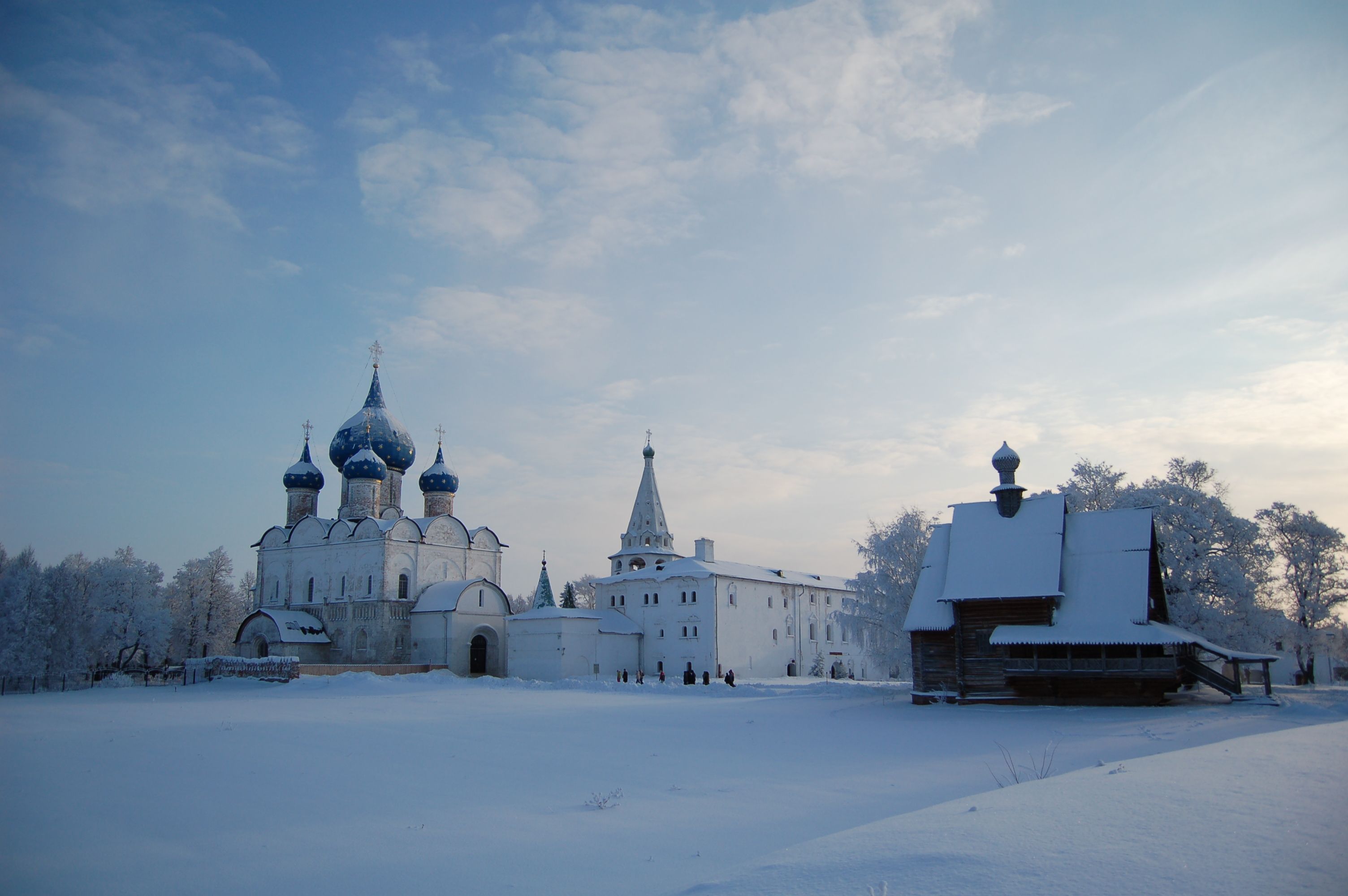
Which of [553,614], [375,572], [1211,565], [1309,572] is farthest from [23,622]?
[1309,572]

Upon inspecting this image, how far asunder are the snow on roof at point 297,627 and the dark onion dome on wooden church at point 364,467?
807 cm

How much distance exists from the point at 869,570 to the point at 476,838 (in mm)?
28309

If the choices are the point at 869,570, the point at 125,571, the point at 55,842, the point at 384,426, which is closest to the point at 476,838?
the point at 55,842

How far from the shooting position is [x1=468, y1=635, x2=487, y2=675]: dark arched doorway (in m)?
45.9

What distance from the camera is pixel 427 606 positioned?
45344mm

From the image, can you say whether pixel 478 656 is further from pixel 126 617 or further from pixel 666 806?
pixel 666 806

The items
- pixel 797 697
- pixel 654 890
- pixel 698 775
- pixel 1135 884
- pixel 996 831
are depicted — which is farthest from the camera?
pixel 797 697

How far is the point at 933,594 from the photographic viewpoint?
89.8 feet

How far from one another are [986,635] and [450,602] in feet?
94.2

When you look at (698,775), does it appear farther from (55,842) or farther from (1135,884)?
(1135,884)

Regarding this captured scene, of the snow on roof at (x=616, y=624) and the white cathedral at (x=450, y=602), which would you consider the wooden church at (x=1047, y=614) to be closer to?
the white cathedral at (x=450, y=602)

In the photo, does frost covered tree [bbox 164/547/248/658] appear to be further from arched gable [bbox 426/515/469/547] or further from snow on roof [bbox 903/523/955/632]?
snow on roof [bbox 903/523/955/632]

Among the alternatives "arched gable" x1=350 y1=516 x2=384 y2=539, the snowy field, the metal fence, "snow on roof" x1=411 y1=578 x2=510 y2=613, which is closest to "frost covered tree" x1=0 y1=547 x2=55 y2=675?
the metal fence

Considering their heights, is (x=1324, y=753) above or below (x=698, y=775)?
above
